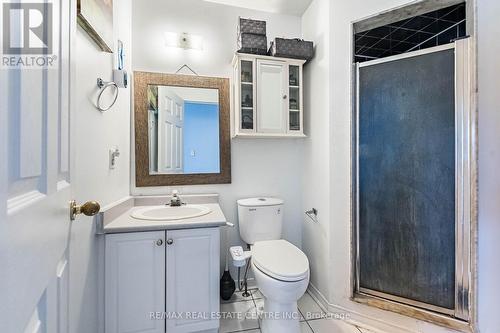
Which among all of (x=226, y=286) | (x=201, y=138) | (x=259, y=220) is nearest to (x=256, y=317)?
(x=226, y=286)

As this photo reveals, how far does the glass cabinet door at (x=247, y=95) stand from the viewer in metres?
1.82

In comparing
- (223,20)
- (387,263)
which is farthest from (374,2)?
(387,263)

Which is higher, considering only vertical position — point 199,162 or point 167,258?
point 199,162

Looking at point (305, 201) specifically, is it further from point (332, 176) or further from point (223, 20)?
point (223, 20)

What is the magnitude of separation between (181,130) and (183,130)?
0.02 metres

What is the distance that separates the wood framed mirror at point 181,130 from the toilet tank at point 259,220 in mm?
304

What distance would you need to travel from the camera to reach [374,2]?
1.49m

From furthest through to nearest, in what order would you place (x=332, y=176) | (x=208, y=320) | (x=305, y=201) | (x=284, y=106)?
(x=305, y=201) < (x=284, y=106) < (x=332, y=176) < (x=208, y=320)

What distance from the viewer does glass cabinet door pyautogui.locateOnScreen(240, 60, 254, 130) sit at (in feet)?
5.96

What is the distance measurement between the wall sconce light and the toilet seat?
1617 mm

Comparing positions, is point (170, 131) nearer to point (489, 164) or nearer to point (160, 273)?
point (160, 273)

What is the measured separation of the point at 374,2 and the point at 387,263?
1.69 metres

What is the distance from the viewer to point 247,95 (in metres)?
1.84
